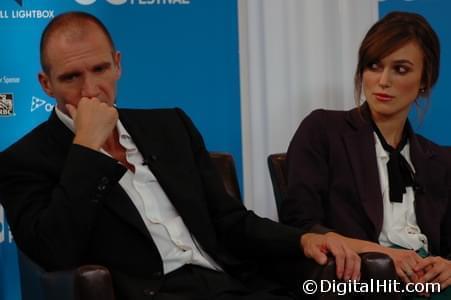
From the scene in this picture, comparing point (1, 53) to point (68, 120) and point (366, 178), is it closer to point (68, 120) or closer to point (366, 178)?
point (68, 120)

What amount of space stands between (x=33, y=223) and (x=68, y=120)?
15.6 inches

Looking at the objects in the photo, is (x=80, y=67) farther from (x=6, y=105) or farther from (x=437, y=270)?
(x=437, y=270)

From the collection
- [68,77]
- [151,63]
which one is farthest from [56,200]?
[151,63]

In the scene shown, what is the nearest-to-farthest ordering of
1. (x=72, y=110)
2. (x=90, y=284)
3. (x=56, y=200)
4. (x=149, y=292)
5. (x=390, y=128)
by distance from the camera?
(x=90, y=284) → (x=56, y=200) → (x=149, y=292) → (x=72, y=110) → (x=390, y=128)

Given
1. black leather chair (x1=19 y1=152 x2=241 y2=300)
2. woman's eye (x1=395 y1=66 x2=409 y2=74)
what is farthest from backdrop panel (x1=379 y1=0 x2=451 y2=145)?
black leather chair (x1=19 y1=152 x2=241 y2=300)

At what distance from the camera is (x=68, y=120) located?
8.75 ft

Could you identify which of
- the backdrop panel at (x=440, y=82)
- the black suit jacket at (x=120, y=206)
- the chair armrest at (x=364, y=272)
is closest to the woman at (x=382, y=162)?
the black suit jacket at (x=120, y=206)

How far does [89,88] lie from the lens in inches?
103

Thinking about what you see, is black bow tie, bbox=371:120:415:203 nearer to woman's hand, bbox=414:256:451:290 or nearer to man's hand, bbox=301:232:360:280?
woman's hand, bbox=414:256:451:290

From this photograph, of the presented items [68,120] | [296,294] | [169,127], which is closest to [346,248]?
[296,294]

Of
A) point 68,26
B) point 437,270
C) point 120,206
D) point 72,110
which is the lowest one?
point 437,270

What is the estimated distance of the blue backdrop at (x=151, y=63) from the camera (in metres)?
3.51

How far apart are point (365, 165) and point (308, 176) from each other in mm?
252

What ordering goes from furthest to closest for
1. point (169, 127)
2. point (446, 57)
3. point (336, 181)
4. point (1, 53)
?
1. point (446, 57)
2. point (1, 53)
3. point (336, 181)
4. point (169, 127)
